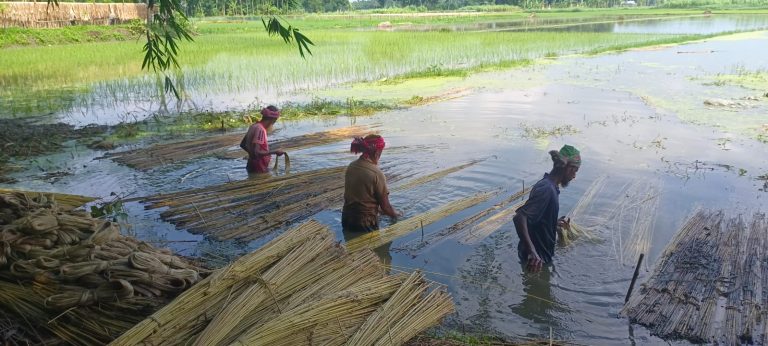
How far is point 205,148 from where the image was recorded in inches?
332

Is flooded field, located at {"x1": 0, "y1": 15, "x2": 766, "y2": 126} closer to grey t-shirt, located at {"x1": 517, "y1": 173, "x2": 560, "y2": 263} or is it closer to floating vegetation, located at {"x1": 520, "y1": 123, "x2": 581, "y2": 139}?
floating vegetation, located at {"x1": 520, "y1": 123, "x2": 581, "y2": 139}

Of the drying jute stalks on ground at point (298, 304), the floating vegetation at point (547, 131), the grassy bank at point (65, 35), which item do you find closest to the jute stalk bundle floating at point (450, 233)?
the drying jute stalks on ground at point (298, 304)

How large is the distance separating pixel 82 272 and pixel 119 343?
1.83ft

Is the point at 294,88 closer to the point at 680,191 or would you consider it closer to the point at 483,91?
the point at 483,91

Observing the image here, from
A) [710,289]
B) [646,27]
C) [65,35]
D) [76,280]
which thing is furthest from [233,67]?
[646,27]

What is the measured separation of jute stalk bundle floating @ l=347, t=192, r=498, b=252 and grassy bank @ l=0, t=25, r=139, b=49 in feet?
82.2

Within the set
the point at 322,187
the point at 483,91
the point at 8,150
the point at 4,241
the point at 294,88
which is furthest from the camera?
the point at 294,88

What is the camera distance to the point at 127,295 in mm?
2611

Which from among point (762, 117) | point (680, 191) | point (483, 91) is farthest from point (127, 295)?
point (483, 91)

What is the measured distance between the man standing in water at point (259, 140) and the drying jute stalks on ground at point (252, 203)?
0.40 metres

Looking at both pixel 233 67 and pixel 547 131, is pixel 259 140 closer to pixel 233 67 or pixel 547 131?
pixel 547 131

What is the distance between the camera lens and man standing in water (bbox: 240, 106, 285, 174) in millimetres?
6406

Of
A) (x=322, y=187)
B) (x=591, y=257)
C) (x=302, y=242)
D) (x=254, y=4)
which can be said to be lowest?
(x=591, y=257)

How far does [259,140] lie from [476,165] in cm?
315
